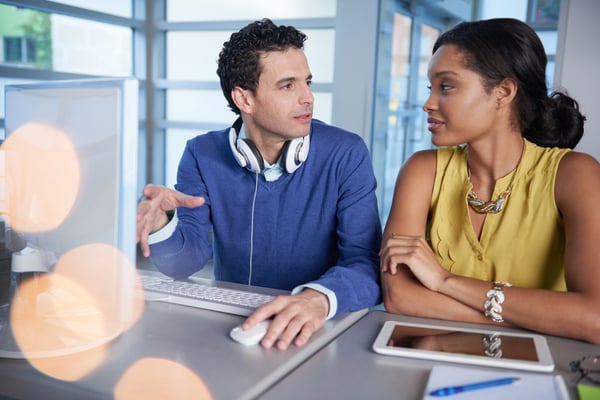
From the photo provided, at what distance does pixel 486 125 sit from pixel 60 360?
118 cm

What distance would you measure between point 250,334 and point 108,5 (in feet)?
15.6

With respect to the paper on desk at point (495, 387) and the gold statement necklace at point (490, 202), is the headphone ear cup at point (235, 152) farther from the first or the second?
the paper on desk at point (495, 387)

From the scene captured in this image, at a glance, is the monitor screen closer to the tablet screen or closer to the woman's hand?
the tablet screen

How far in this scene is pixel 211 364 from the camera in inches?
36.3

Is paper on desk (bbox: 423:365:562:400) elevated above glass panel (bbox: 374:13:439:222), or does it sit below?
below

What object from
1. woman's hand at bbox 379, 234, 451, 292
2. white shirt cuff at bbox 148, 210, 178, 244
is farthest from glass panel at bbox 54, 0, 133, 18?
woman's hand at bbox 379, 234, 451, 292

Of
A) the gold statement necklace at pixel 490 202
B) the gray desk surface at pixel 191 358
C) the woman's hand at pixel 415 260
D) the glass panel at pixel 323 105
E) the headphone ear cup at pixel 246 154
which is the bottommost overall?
the gray desk surface at pixel 191 358

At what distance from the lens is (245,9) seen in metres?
5.01

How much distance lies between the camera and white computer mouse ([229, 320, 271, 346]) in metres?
1.01

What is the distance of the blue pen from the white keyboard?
1.52 feet

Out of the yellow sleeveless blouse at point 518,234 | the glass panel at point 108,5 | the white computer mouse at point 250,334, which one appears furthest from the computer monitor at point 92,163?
the glass panel at point 108,5

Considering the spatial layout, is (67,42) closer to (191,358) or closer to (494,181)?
(494,181)

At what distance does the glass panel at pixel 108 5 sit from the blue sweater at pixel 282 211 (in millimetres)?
3427

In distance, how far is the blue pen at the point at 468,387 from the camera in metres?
0.82
